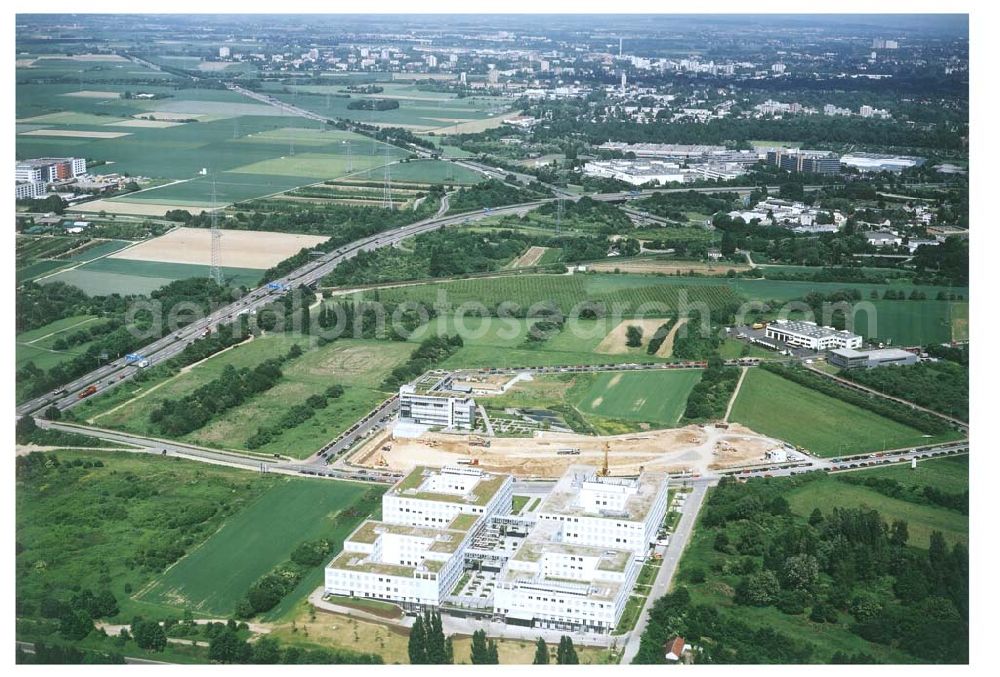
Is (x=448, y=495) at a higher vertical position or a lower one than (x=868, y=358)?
lower

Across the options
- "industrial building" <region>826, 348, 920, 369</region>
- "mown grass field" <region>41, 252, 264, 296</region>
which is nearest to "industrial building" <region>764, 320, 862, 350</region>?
"industrial building" <region>826, 348, 920, 369</region>

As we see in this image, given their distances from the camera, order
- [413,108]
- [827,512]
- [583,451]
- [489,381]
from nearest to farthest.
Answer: [827,512] → [583,451] → [489,381] → [413,108]

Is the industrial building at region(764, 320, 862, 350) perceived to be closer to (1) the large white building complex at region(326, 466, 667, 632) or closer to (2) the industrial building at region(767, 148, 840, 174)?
(1) the large white building complex at region(326, 466, 667, 632)

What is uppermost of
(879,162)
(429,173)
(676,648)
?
(879,162)

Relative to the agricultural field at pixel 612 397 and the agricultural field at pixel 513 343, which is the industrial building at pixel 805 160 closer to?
the agricultural field at pixel 513 343

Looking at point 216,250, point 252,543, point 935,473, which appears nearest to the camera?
point 252,543

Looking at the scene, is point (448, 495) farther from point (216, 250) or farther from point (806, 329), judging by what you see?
point (216, 250)

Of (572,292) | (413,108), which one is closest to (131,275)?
(572,292)
